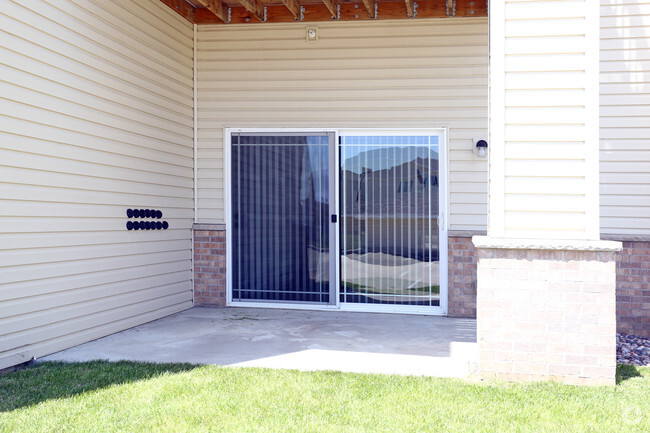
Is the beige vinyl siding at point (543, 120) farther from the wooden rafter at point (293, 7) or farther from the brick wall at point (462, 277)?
the wooden rafter at point (293, 7)

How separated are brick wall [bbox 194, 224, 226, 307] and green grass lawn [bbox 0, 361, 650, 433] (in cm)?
264

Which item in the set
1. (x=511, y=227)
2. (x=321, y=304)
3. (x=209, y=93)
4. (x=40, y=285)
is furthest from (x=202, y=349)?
(x=209, y=93)

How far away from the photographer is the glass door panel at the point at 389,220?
593 cm

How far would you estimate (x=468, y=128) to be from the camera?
584 centimetres

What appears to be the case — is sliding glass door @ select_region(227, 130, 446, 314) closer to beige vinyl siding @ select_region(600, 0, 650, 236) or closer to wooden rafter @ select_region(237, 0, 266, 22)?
wooden rafter @ select_region(237, 0, 266, 22)

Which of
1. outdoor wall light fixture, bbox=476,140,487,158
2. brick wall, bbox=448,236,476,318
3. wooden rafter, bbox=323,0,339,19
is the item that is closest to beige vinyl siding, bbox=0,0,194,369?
wooden rafter, bbox=323,0,339,19

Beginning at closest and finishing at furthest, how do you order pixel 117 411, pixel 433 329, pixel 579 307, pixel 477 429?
pixel 477 429 < pixel 117 411 < pixel 579 307 < pixel 433 329

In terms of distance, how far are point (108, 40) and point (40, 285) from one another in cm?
217

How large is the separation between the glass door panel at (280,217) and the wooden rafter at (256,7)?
1.30 meters

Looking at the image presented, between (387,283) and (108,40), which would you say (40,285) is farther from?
(387,283)

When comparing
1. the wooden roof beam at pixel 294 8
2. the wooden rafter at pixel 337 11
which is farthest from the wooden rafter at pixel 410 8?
the wooden roof beam at pixel 294 8

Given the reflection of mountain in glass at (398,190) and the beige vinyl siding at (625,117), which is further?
the reflection of mountain in glass at (398,190)

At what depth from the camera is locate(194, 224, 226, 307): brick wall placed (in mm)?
6250

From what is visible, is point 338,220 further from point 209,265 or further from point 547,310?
point 547,310
